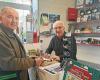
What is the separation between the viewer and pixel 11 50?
4.95 feet

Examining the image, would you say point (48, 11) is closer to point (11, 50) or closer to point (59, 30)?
point (59, 30)

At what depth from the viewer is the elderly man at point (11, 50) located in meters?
1.48

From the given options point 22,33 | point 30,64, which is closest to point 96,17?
point 22,33

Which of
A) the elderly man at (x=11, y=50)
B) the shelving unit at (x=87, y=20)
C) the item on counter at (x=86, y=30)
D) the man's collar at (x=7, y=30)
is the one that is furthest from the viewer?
the item on counter at (x=86, y=30)

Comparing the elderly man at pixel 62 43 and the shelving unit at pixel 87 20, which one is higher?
the shelving unit at pixel 87 20

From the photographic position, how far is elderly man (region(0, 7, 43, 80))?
1.48 meters

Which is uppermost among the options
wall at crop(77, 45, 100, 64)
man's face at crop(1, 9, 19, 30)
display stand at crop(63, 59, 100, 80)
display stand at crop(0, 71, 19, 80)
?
man's face at crop(1, 9, 19, 30)

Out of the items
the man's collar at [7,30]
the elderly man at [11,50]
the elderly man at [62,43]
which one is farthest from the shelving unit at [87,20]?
the man's collar at [7,30]

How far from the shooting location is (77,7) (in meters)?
4.23

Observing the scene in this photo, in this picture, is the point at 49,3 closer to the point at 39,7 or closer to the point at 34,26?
the point at 39,7

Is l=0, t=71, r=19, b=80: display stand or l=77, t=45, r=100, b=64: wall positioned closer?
l=0, t=71, r=19, b=80: display stand

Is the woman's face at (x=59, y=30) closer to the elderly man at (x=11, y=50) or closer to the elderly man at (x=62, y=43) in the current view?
the elderly man at (x=62, y=43)

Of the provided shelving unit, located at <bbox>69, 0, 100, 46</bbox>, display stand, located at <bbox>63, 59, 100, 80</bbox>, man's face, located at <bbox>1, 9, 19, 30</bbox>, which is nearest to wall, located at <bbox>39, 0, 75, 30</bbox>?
shelving unit, located at <bbox>69, 0, 100, 46</bbox>

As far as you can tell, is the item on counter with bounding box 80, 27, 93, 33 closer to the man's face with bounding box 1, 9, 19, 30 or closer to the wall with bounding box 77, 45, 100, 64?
the wall with bounding box 77, 45, 100, 64
